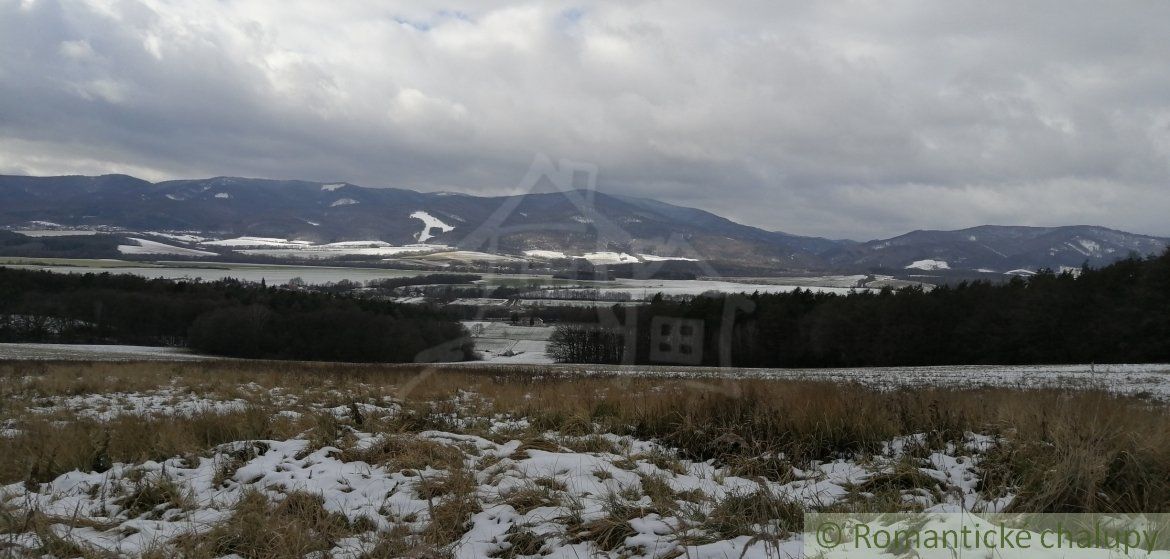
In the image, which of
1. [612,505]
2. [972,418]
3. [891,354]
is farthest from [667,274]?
[891,354]

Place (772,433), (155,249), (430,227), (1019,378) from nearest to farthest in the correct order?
(772,433) < (1019,378) < (430,227) < (155,249)

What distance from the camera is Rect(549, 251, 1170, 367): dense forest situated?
43.1 meters

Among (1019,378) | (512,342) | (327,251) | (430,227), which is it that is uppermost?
(430,227)

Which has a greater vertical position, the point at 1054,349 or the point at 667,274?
the point at 667,274

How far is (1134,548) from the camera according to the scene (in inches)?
144

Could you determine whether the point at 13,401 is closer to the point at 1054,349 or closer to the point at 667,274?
the point at 667,274

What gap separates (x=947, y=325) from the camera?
53.2 m

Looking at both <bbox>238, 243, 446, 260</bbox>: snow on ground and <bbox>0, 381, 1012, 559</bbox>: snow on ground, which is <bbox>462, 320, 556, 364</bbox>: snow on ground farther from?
<bbox>238, 243, 446, 260</bbox>: snow on ground

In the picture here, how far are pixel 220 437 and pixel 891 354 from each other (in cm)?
5705

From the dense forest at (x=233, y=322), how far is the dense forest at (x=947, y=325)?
15444 mm

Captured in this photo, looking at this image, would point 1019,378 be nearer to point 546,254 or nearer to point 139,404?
point 546,254

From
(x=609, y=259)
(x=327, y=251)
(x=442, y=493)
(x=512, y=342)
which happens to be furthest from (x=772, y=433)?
(x=327, y=251)

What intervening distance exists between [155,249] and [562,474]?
185397 mm

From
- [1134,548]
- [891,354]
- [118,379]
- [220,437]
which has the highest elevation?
[1134,548]
